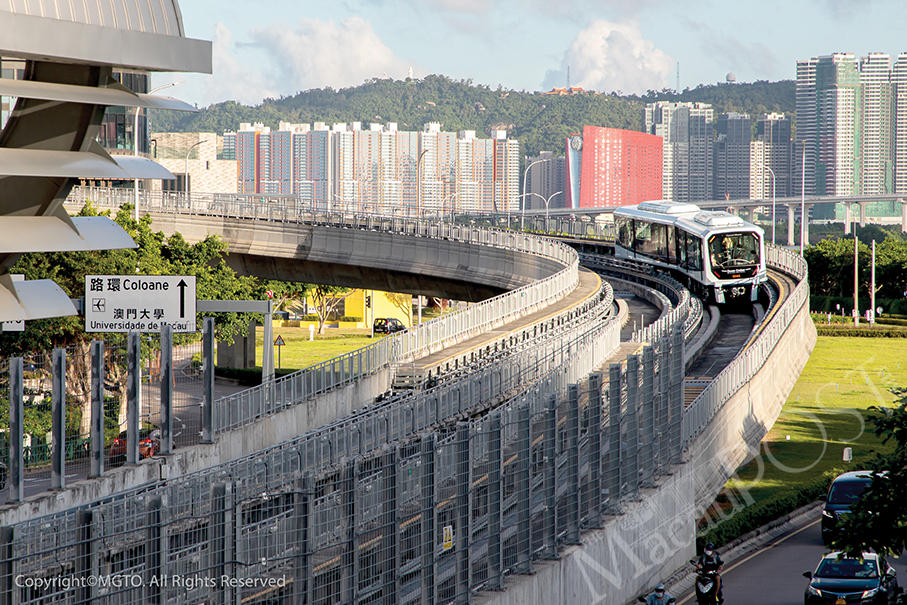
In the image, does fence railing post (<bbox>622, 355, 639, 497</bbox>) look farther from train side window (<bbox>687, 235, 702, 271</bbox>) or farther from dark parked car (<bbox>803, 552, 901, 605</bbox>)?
train side window (<bbox>687, 235, 702, 271</bbox>)

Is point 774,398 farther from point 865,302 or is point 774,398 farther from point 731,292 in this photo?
point 865,302

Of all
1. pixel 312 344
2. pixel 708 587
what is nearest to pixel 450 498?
pixel 708 587

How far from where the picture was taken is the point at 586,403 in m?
13.9

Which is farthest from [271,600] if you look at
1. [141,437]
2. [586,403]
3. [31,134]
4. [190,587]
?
[141,437]

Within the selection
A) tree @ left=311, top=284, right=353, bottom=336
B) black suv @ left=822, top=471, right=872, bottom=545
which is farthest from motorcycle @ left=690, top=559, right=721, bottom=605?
tree @ left=311, top=284, right=353, bottom=336

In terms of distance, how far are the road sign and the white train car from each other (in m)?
29.6

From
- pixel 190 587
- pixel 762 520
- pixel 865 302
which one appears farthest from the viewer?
pixel 865 302

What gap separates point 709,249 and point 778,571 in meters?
25.4

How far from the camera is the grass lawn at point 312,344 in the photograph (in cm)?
6378

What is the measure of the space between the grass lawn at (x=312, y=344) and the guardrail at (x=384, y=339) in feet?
36.9

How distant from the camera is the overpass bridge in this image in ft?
25.0

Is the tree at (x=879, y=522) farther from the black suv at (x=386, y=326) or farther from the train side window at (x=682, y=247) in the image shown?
the black suv at (x=386, y=326)

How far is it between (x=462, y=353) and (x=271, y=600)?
822 inches

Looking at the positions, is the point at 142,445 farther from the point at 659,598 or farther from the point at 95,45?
the point at 95,45
